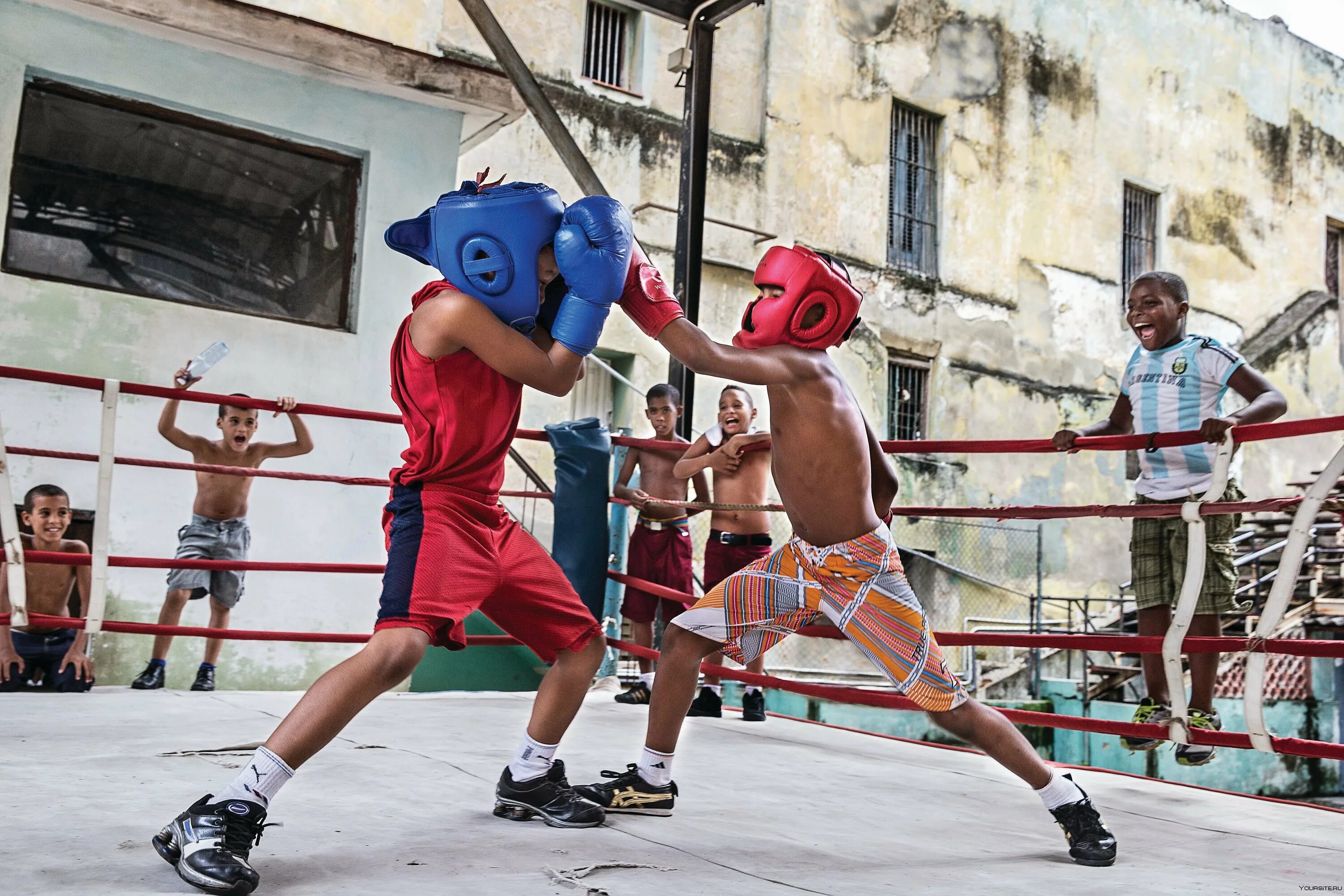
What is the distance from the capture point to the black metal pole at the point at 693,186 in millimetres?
5723

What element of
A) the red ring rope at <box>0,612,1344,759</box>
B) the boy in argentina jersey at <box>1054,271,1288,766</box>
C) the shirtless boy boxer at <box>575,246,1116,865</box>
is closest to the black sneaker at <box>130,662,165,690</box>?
the red ring rope at <box>0,612,1344,759</box>

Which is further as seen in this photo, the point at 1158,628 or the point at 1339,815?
the point at 1158,628

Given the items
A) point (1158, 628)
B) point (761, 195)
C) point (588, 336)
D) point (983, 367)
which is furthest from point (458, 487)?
point (983, 367)

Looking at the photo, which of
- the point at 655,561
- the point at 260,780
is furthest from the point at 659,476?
the point at 260,780

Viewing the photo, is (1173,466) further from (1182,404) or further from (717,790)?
(717,790)

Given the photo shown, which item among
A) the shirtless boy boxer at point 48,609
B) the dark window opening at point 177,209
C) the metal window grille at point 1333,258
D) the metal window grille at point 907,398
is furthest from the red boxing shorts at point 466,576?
the metal window grille at point 1333,258

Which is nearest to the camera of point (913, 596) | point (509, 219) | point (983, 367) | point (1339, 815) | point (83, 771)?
point (509, 219)

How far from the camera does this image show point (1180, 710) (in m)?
2.96

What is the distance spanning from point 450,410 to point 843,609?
97 cm

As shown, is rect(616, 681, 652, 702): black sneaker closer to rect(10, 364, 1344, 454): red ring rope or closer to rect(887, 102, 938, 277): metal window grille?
rect(10, 364, 1344, 454): red ring rope

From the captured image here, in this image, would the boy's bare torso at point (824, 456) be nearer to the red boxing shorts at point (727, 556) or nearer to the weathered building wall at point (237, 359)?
the red boxing shorts at point (727, 556)

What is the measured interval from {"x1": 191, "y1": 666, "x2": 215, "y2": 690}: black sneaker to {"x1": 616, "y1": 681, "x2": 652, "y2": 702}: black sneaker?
178 cm

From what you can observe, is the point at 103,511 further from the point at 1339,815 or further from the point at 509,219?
the point at 1339,815

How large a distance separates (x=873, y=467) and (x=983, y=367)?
1200 cm
